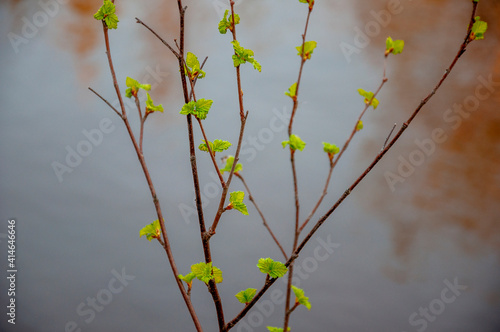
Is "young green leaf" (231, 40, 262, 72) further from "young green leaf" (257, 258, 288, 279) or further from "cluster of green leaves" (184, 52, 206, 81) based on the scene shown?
"young green leaf" (257, 258, 288, 279)

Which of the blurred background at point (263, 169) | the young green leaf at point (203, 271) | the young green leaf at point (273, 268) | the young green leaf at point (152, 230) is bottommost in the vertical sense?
the young green leaf at point (273, 268)

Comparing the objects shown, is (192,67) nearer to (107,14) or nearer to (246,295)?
(107,14)

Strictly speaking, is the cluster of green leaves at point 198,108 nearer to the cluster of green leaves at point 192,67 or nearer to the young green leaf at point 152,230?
the cluster of green leaves at point 192,67

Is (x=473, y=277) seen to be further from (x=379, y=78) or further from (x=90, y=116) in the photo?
(x=90, y=116)

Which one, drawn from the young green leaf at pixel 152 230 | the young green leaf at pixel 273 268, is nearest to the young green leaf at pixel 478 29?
the young green leaf at pixel 273 268

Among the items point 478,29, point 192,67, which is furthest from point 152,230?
point 478,29

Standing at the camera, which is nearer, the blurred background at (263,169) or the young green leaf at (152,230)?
the young green leaf at (152,230)

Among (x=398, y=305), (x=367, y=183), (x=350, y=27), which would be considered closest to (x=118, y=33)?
(x=350, y=27)
